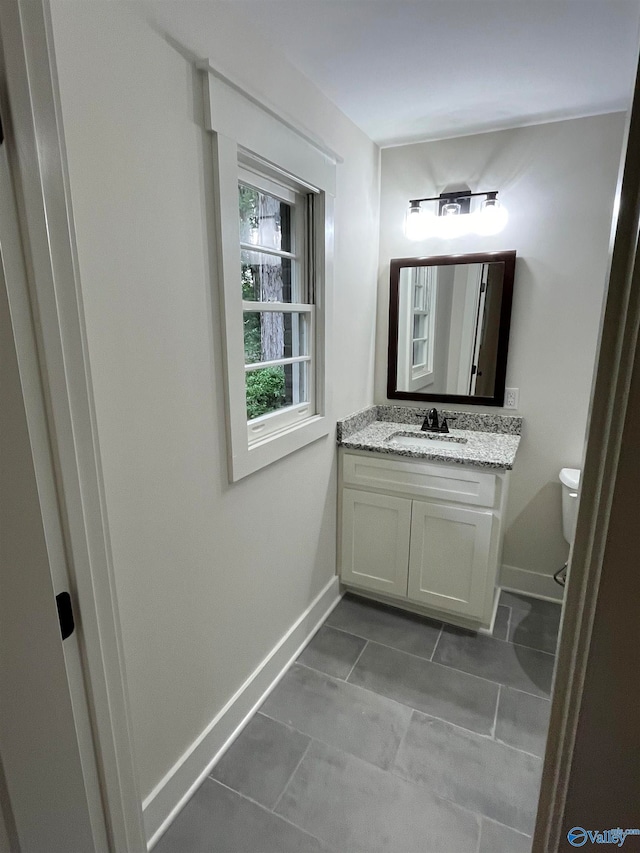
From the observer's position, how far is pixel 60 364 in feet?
2.49

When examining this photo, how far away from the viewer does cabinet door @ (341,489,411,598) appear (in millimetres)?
2301

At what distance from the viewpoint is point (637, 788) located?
1.87ft

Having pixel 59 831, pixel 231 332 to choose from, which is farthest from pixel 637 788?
pixel 231 332

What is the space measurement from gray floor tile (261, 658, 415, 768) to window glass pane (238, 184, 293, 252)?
5.96 feet

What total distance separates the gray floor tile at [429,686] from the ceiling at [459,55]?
2.17 meters

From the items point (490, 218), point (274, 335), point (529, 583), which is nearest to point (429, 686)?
point (529, 583)

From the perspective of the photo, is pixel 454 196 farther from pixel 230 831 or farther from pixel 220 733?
pixel 230 831

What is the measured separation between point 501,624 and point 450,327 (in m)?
1.60

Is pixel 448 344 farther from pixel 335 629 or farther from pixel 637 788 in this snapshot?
pixel 637 788

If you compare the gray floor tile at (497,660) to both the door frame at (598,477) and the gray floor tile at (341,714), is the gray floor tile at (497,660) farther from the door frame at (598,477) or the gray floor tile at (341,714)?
the door frame at (598,477)

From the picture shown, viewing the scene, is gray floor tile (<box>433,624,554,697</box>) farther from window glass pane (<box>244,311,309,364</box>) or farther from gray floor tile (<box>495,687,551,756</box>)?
window glass pane (<box>244,311,309,364</box>)

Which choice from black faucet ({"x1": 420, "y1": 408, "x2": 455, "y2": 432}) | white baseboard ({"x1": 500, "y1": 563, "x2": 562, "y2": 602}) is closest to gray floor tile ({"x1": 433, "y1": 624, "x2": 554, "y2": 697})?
white baseboard ({"x1": 500, "y1": 563, "x2": 562, "y2": 602})

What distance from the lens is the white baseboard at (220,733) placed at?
1.38 m

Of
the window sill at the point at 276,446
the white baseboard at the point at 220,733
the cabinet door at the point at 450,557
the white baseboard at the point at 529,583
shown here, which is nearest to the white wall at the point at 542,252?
the white baseboard at the point at 529,583
